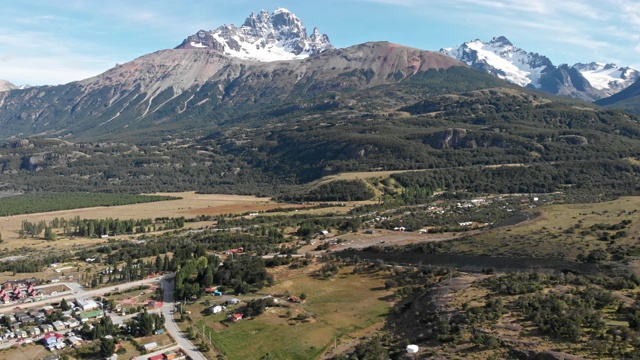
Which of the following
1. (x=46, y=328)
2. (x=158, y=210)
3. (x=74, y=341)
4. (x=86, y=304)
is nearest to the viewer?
(x=74, y=341)

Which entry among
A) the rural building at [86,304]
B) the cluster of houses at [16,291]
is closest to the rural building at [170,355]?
the rural building at [86,304]

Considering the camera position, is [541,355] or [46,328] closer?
[541,355]

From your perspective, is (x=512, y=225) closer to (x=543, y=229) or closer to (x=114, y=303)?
(x=543, y=229)

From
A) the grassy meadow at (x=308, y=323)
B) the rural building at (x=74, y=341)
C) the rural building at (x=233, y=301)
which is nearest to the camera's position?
the grassy meadow at (x=308, y=323)

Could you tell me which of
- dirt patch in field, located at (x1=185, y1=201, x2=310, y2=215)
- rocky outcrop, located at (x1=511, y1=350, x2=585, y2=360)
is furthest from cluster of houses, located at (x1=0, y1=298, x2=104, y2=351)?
dirt patch in field, located at (x1=185, y1=201, x2=310, y2=215)

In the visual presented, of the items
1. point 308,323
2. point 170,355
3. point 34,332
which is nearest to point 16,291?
point 34,332

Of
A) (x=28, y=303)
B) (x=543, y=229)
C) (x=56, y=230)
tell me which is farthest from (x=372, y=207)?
(x=28, y=303)

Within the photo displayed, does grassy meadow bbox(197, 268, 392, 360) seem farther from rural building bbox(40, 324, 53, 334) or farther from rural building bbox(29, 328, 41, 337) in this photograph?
rural building bbox(29, 328, 41, 337)

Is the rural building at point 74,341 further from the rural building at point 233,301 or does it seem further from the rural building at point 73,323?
the rural building at point 233,301

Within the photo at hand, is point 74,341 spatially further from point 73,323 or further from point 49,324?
point 49,324
